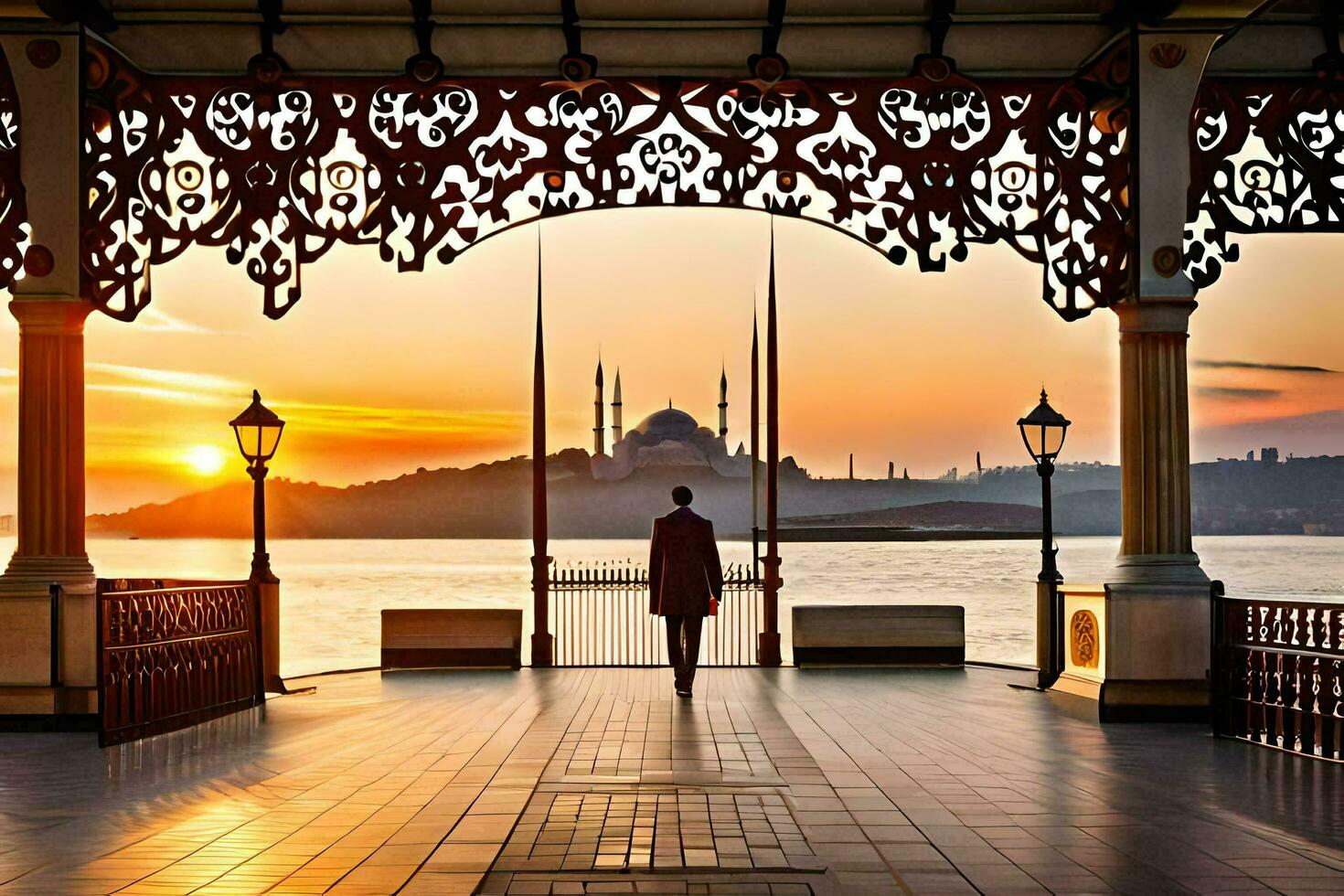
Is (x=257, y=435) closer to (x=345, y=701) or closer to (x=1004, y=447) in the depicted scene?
(x=345, y=701)

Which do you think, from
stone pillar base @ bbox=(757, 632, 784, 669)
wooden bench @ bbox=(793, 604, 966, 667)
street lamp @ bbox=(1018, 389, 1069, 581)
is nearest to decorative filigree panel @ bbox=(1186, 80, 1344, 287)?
street lamp @ bbox=(1018, 389, 1069, 581)

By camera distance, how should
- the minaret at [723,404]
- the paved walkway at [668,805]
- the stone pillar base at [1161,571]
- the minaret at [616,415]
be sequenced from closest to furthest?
the paved walkway at [668,805], the stone pillar base at [1161,571], the minaret at [723,404], the minaret at [616,415]

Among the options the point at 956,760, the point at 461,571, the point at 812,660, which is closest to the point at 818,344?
the point at 812,660

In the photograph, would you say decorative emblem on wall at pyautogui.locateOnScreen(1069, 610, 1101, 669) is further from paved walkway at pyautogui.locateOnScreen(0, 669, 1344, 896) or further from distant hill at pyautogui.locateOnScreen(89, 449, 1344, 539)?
distant hill at pyautogui.locateOnScreen(89, 449, 1344, 539)

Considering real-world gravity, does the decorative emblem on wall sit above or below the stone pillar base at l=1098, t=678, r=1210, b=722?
above

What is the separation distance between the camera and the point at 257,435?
12.3 m

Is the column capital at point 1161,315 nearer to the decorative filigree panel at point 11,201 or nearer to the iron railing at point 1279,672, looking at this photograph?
the iron railing at point 1279,672

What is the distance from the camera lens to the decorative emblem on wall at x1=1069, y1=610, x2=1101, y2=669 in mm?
9969

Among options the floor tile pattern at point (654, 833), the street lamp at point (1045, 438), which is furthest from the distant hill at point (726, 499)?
the floor tile pattern at point (654, 833)

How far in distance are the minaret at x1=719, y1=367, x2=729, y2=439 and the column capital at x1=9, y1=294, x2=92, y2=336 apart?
32194 mm

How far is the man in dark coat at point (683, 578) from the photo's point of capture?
11539mm

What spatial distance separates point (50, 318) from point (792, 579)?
48685 millimetres

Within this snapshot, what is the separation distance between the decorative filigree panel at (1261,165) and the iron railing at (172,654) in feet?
24.4

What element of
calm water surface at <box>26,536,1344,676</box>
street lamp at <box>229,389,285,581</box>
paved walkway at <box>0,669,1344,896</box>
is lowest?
calm water surface at <box>26,536,1344,676</box>
